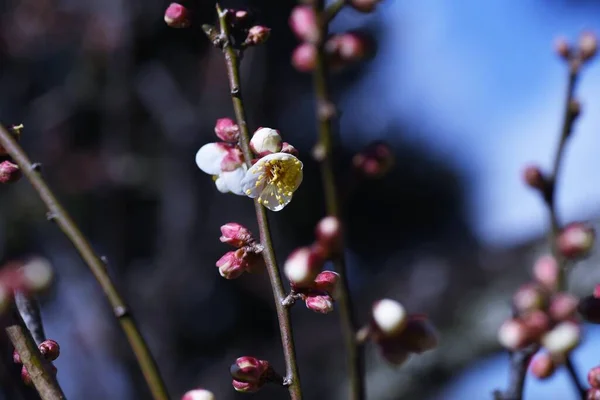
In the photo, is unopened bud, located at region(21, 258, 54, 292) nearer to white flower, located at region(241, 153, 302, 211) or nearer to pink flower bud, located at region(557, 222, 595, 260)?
white flower, located at region(241, 153, 302, 211)

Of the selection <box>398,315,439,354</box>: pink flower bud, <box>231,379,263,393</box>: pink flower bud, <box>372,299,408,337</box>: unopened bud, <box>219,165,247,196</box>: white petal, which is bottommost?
<box>231,379,263,393</box>: pink flower bud

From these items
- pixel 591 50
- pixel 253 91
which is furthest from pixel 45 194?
pixel 253 91

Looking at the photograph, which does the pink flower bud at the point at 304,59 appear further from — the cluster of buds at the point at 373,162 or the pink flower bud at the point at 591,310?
the pink flower bud at the point at 591,310

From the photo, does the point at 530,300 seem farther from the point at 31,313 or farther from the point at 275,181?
the point at 31,313

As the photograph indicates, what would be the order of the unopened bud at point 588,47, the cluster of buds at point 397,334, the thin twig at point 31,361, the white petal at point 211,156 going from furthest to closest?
the unopened bud at point 588,47
the white petal at point 211,156
the cluster of buds at point 397,334
the thin twig at point 31,361

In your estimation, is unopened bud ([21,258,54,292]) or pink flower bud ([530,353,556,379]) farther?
pink flower bud ([530,353,556,379])

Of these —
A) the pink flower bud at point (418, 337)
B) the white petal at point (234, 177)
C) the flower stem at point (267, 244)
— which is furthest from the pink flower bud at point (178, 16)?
the pink flower bud at point (418, 337)

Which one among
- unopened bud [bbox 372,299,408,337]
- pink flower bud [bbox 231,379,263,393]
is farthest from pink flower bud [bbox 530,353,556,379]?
pink flower bud [bbox 231,379,263,393]
